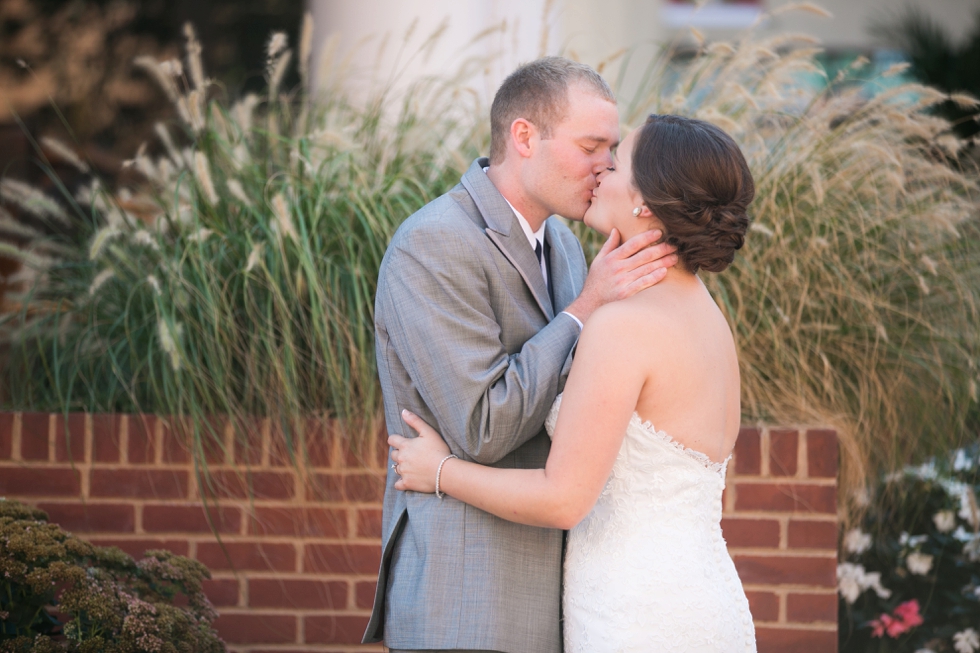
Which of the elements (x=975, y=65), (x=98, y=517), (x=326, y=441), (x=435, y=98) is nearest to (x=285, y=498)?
(x=326, y=441)

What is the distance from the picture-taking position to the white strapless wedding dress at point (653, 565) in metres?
2.25

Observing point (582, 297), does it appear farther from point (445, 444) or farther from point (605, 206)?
point (445, 444)

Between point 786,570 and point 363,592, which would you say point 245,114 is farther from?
point 786,570

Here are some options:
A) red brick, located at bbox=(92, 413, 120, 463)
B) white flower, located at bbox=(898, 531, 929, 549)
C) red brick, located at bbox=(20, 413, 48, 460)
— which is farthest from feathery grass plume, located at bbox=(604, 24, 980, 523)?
red brick, located at bbox=(20, 413, 48, 460)

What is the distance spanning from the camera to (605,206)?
7.92ft

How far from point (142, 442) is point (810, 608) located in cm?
264

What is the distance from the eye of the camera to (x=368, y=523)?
3.72 metres

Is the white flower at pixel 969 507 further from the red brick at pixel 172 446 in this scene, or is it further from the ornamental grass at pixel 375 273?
the red brick at pixel 172 446

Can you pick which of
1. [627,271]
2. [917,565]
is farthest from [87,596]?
[917,565]

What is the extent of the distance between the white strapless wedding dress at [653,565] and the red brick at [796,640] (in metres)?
1.38

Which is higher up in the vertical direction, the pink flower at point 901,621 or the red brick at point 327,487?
the red brick at point 327,487

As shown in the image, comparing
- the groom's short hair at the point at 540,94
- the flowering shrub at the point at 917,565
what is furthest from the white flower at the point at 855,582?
the groom's short hair at the point at 540,94

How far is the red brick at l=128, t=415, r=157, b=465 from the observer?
3.76 metres

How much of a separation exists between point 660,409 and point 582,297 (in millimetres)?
338
